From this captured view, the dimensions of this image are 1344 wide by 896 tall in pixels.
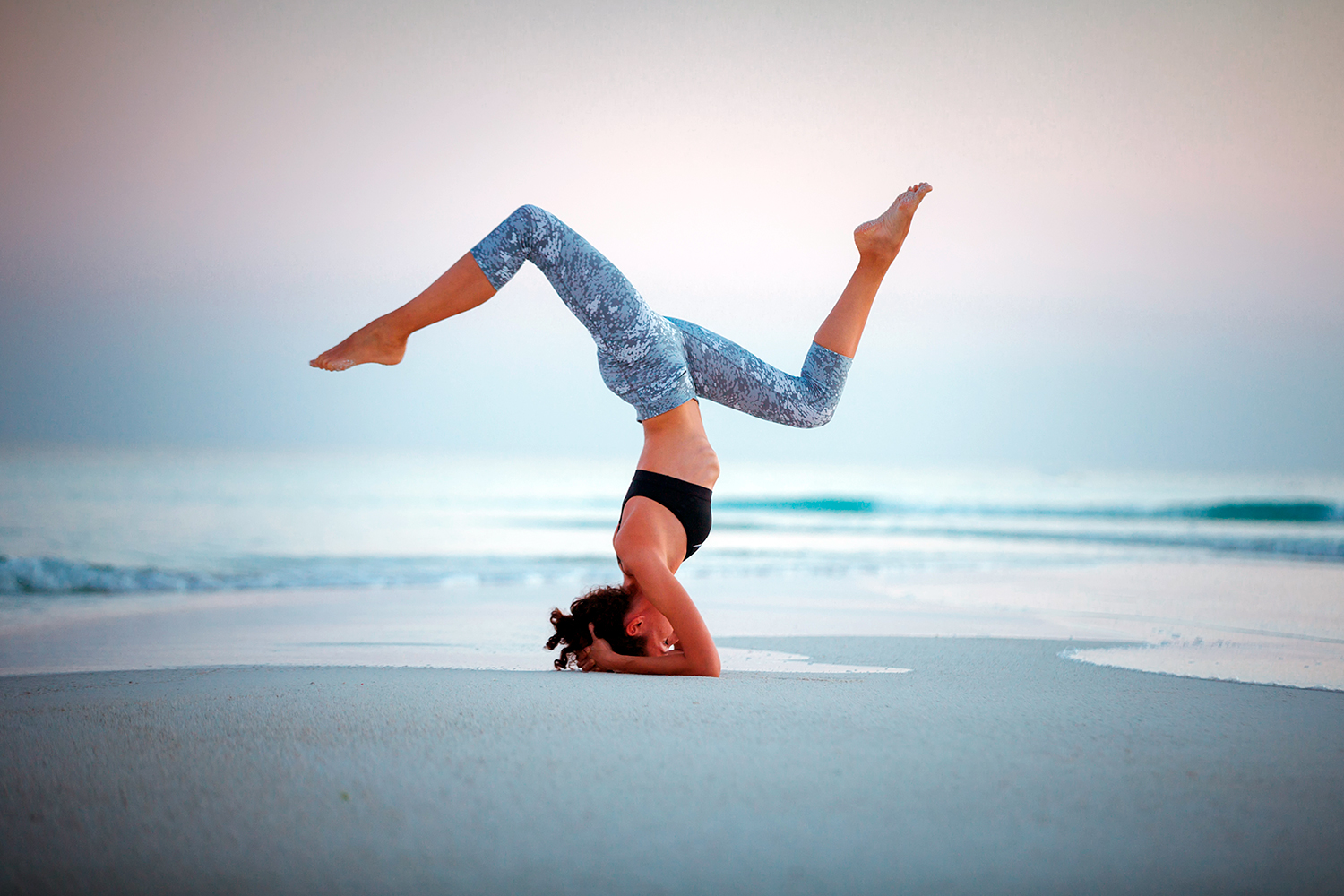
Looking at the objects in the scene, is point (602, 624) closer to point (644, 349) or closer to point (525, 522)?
point (644, 349)

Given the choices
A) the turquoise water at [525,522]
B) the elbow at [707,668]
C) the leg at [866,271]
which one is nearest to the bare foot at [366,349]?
the elbow at [707,668]

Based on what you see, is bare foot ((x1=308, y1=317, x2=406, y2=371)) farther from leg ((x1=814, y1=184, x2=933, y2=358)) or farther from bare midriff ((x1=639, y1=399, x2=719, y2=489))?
leg ((x1=814, y1=184, x2=933, y2=358))

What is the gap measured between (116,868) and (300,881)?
34 cm

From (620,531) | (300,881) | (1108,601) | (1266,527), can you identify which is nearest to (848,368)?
(620,531)

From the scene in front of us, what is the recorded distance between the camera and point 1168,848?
1498 mm

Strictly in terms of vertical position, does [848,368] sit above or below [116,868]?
above

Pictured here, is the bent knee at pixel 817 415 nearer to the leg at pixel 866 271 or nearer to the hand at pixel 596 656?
the leg at pixel 866 271

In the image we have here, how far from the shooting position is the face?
10.7 feet

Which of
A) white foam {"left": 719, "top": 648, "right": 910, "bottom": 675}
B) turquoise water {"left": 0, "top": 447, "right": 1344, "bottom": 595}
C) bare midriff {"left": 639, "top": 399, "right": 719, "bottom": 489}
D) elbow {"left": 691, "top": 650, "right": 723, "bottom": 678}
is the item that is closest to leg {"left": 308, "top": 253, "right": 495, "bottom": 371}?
bare midriff {"left": 639, "top": 399, "right": 719, "bottom": 489}

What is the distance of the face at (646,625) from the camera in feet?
10.7

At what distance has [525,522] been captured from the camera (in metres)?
14.6

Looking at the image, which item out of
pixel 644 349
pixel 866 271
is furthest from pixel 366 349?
pixel 866 271

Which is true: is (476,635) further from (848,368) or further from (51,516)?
(51,516)

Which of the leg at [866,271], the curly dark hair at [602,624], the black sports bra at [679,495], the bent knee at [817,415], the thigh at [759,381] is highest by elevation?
the leg at [866,271]
